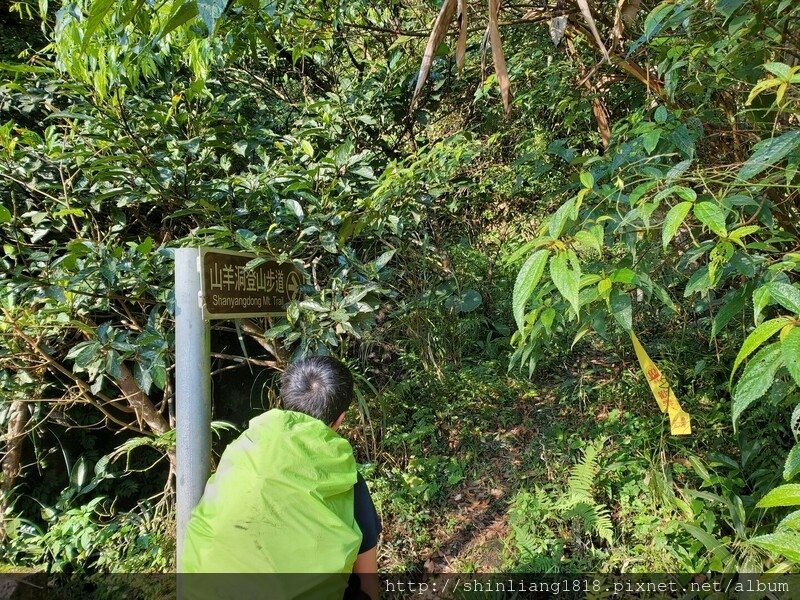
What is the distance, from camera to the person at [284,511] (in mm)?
1201

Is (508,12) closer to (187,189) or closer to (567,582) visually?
(187,189)

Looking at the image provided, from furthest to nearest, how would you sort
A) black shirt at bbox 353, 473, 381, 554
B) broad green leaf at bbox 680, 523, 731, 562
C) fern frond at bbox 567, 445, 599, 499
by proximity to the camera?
fern frond at bbox 567, 445, 599, 499
broad green leaf at bbox 680, 523, 731, 562
black shirt at bbox 353, 473, 381, 554

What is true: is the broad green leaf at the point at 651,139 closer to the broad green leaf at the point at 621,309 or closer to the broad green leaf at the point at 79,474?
the broad green leaf at the point at 621,309

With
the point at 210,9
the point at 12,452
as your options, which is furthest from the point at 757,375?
the point at 12,452

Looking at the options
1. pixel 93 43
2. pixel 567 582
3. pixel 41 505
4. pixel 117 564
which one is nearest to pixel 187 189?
pixel 93 43

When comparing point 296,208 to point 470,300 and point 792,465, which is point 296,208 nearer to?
point 470,300

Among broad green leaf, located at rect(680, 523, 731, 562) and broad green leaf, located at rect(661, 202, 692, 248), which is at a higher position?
broad green leaf, located at rect(661, 202, 692, 248)

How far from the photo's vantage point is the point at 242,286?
1.89 m

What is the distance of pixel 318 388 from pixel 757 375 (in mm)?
1044

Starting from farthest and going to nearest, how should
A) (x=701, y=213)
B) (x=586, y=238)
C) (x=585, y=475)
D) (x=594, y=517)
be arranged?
(x=585, y=475), (x=594, y=517), (x=586, y=238), (x=701, y=213)

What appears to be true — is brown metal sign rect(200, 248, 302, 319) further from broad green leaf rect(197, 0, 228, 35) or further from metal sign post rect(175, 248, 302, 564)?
broad green leaf rect(197, 0, 228, 35)

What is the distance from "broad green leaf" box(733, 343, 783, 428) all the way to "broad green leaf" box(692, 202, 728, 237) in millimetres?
262

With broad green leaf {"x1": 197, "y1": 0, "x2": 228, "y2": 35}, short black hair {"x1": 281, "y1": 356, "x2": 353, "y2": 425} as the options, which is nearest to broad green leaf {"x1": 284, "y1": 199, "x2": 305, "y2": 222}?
short black hair {"x1": 281, "y1": 356, "x2": 353, "y2": 425}

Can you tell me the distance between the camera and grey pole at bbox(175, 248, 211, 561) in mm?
1652
